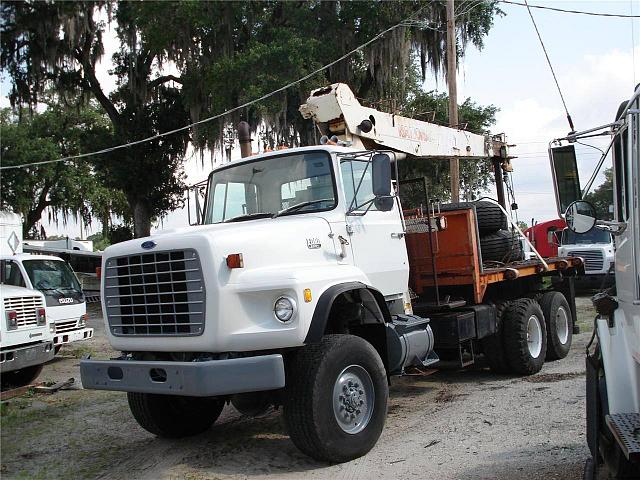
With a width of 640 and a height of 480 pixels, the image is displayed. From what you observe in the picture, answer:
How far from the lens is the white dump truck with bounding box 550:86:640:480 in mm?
3617

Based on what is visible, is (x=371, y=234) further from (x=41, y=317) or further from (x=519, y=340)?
(x=41, y=317)

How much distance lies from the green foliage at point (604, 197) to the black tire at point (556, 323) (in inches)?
205

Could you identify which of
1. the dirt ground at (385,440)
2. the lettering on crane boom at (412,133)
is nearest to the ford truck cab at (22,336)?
the dirt ground at (385,440)

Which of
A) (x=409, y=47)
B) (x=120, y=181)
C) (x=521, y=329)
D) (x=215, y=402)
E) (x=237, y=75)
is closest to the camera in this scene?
(x=215, y=402)

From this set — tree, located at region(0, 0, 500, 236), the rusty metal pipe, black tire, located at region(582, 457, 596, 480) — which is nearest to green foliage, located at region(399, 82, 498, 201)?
tree, located at region(0, 0, 500, 236)

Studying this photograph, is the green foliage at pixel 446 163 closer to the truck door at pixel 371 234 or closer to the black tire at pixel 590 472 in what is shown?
the truck door at pixel 371 234

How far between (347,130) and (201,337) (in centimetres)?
339

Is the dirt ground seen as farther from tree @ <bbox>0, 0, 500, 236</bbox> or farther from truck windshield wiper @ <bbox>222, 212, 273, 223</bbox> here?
tree @ <bbox>0, 0, 500, 236</bbox>

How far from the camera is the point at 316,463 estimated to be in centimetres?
558

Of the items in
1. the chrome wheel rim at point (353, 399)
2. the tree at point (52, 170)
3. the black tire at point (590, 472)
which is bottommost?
the black tire at point (590, 472)

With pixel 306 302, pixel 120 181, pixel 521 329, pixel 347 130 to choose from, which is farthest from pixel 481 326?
pixel 120 181

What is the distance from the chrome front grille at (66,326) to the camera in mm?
12105

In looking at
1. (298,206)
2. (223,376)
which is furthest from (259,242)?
(223,376)

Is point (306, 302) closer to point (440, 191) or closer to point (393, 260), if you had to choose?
point (393, 260)
